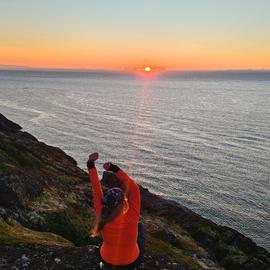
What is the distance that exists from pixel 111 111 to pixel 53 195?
11800cm

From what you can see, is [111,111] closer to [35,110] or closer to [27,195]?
[35,110]

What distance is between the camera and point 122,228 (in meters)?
9.84

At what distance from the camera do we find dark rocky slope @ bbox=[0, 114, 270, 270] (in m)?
15.9

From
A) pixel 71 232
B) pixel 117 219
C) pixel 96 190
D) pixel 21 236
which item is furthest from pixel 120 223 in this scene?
pixel 71 232

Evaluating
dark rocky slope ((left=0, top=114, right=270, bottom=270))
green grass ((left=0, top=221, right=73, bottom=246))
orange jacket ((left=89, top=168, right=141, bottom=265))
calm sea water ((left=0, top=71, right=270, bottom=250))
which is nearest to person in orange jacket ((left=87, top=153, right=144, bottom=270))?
orange jacket ((left=89, top=168, right=141, bottom=265))

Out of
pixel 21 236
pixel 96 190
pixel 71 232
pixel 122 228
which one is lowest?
pixel 71 232

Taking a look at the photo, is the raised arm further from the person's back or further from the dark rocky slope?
the dark rocky slope

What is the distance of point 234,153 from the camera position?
7862 centimetres

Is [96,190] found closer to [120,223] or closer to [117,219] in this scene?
[117,219]

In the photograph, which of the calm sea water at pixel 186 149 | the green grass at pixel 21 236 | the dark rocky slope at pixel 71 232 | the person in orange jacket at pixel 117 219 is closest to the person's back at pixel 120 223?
the person in orange jacket at pixel 117 219

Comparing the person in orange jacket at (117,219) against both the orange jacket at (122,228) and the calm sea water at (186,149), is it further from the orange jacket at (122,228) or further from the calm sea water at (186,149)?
the calm sea water at (186,149)

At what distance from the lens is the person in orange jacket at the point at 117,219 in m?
9.22

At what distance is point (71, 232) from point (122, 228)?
587 inches

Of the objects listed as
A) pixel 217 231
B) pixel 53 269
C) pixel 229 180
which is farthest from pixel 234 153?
pixel 53 269
